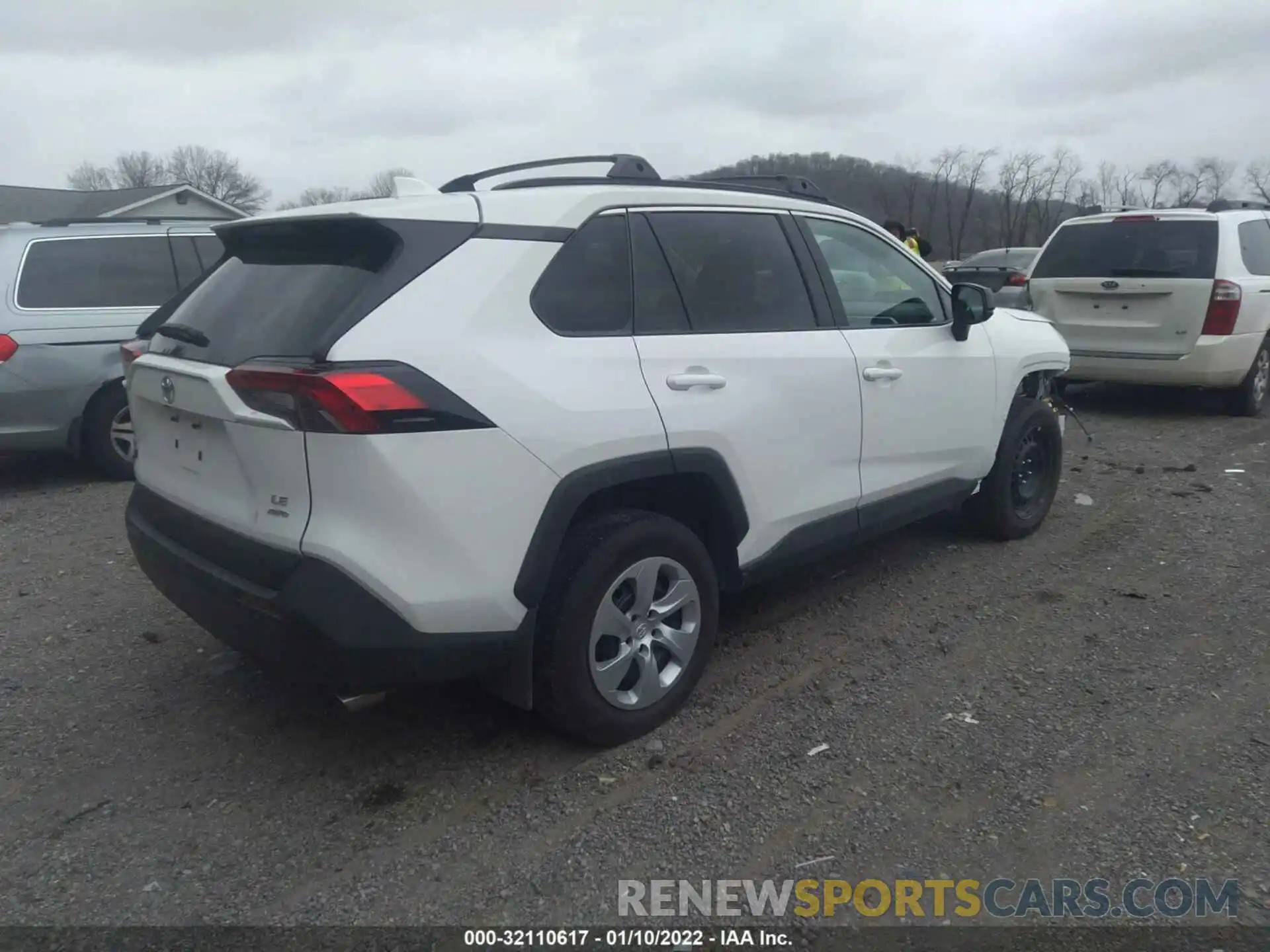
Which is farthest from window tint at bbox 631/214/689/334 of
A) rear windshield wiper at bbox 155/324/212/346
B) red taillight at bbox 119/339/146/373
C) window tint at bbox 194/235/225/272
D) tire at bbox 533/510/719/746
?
window tint at bbox 194/235/225/272

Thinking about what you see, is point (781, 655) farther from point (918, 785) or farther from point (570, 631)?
point (570, 631)

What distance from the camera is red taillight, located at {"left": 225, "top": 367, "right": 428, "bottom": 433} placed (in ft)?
8.59

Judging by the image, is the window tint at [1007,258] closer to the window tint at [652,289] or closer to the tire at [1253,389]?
the tire at [1253,389]

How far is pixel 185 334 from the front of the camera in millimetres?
3219

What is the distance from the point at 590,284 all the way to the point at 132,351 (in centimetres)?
176

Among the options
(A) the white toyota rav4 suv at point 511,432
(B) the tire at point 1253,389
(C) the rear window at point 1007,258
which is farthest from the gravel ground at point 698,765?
(C) the rear window at point 1007,258

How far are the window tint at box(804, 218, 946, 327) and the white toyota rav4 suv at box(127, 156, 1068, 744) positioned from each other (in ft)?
0.27

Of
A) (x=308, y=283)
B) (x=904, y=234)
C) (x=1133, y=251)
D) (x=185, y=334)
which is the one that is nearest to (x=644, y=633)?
(x=308, y=283)

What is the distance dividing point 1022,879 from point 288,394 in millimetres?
2365

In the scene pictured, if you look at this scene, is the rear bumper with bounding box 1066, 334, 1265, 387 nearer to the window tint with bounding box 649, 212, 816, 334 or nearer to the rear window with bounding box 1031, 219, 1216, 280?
the rear window with bounding box 1031, 219, 1216, 280

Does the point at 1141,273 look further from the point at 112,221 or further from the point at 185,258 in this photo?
the point at 112,221

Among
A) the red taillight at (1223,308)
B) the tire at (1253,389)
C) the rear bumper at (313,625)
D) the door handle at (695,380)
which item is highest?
the door handle at (695,380)

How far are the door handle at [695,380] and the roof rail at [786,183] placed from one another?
1.32m

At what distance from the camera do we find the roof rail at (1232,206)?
8664mm
